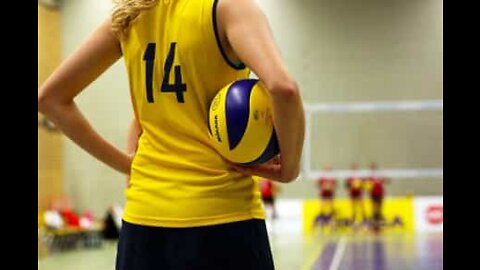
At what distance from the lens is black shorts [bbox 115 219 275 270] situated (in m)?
1.95

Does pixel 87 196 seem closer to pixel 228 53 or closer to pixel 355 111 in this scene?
pixel 355 111

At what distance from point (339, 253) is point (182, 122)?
8790 millimetres

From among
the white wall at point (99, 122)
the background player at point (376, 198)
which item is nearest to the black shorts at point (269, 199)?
the background player at point (376, 198)

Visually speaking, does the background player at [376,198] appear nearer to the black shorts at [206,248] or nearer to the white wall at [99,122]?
the white wall at [99,122]

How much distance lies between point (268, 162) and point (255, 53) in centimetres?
34

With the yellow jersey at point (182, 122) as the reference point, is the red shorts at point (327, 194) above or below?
below

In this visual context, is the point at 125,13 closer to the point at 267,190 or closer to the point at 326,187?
the point at 267,190

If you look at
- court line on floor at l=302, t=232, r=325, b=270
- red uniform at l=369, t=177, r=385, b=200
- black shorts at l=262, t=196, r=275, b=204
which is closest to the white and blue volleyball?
court line on floor at l=302, t=232, r=325, b=270

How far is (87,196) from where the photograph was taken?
17188mm

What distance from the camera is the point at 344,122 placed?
1645 cm

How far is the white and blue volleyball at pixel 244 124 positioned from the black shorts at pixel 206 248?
18 cm

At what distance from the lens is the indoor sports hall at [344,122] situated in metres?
15.8

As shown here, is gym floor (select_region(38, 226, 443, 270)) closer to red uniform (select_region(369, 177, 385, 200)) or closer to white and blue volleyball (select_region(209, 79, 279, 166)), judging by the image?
red uniform (select_region(369, 177, 385, 200))

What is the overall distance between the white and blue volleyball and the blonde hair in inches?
12.4
